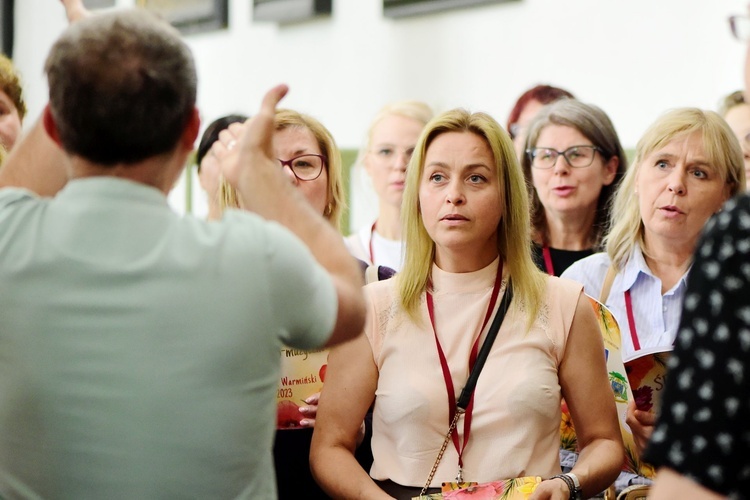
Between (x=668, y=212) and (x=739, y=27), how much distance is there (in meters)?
1.04

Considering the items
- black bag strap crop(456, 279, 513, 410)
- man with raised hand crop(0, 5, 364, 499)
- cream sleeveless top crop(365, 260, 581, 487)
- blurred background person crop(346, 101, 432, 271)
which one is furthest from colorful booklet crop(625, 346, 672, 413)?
man with raised hand crop(0, 5, 364, 499)

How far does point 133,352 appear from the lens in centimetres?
139

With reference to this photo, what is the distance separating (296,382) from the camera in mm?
2764

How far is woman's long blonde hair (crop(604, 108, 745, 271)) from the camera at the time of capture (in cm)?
321

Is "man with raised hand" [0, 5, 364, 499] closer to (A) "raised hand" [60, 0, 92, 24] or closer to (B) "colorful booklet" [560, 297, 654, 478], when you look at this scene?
(A) "raised hand" [60, 0, 92, 24]

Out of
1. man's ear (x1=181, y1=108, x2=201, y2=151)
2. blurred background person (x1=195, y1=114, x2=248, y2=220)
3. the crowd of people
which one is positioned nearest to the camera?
the crowd of people

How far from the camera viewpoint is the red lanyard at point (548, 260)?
Answer: 3679 mm

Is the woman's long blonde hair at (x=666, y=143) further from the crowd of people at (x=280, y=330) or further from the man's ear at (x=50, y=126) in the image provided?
the man's ear at (x=50, y=126)

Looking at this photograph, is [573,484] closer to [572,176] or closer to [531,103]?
[572,176]

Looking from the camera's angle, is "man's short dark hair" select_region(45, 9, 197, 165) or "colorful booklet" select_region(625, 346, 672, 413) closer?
"man's short dark hair" select_region(45, 9, 197, 165)

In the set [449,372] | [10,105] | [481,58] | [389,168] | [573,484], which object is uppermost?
[481,58]

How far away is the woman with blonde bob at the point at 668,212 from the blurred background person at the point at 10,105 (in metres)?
1.98

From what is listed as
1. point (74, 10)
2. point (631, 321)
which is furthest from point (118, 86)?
point (631, 321)

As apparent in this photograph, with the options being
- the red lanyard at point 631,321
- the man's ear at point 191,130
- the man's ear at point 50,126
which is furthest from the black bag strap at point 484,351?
the man's ear at point 50,126
